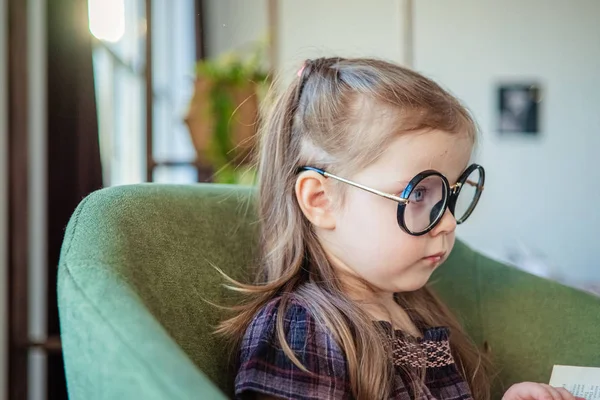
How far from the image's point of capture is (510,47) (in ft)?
11.3

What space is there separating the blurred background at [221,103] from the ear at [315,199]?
26cm

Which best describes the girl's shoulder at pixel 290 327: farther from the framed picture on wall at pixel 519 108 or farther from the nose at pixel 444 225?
the framed picture on wall at pixel 519 108

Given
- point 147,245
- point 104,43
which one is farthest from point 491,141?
point 147,245

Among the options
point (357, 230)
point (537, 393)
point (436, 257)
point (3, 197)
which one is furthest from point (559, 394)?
point (3, 197)

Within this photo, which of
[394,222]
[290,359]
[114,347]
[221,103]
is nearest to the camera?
[114,347]

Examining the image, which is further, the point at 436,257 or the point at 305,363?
the point at 436,257

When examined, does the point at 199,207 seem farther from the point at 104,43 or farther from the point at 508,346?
the point at 104,43

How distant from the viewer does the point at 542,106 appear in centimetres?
354

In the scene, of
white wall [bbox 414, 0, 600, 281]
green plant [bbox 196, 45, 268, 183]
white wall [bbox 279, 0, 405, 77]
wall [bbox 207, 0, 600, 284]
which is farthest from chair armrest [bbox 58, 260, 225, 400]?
white wall [bbox 414, 0, 600, 281]

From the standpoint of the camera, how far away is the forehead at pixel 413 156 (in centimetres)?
86

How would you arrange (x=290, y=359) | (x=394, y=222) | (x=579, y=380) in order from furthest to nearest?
(x=579, y=380), (x=394, y=222), (x=290, y=359)

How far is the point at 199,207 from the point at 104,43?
1.12 metres

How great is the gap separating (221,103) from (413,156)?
139 cm

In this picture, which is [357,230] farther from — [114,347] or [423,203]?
[114,347]
